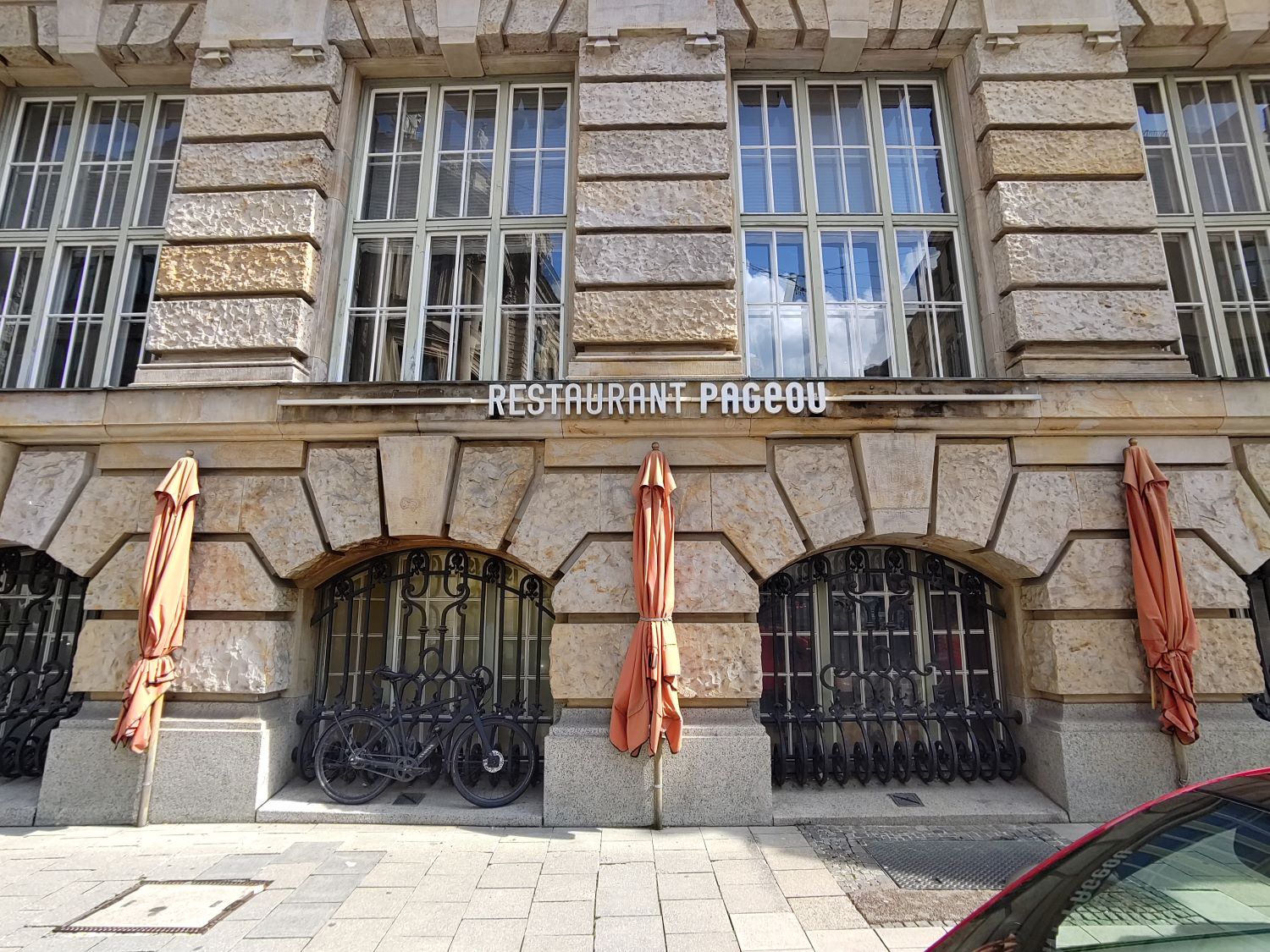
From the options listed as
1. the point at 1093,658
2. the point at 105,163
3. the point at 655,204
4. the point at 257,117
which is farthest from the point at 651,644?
the point at 105,163

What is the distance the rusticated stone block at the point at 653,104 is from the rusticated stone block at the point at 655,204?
0.69 m

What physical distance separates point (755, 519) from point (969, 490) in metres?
2.10

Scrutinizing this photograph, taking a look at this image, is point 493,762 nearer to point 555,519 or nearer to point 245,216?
point 555,519

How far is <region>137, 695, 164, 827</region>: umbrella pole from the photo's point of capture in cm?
571

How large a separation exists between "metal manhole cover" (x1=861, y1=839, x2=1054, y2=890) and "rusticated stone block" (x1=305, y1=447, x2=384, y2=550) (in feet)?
17.2

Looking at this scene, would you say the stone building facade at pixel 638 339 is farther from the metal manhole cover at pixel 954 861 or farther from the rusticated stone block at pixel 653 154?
the metal manhole cover at pixel 954 861

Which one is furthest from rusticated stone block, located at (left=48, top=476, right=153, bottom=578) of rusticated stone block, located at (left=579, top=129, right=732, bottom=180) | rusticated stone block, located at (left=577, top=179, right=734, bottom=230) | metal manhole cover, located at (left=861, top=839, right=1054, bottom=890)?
metal manhole cover, located at (left=861, top=839, right=1054, bottom=890)

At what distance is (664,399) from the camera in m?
6.22

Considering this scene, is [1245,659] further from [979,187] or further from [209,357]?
[209,357]

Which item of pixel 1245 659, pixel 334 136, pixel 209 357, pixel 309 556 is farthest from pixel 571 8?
pixel 1245 659

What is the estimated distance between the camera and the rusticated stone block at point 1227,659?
19.1 feet

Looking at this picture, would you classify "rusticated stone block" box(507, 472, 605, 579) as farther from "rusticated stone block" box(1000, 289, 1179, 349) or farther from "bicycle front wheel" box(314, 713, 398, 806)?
"rusticated stone block" box(1000, 289, 1179, 349)

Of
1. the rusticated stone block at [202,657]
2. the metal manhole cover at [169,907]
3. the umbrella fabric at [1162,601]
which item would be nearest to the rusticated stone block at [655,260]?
the umbrella fabric at [1162,601]

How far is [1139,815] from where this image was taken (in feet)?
7.00
